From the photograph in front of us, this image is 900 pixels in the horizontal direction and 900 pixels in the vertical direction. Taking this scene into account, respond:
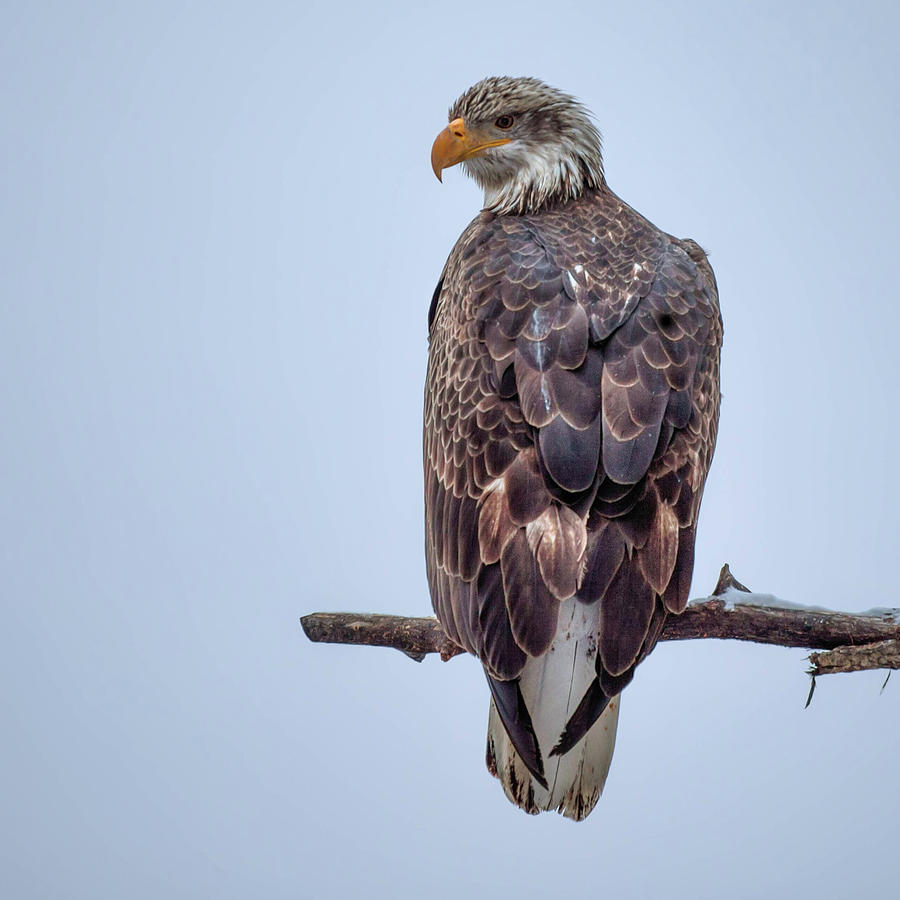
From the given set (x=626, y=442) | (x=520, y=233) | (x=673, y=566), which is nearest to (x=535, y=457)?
(x=626, y=442)

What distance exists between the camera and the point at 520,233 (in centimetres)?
376

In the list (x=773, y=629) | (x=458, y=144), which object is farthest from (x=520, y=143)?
(x=773, y=629)

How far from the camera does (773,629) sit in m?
3.50

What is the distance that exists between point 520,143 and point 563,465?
1.72 m

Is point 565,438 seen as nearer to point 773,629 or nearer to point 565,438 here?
point 565,438

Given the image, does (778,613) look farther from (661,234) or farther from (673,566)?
(661,234)

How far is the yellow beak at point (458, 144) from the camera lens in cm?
417

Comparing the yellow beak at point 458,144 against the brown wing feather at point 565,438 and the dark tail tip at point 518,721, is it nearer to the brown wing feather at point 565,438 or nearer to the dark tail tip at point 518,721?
the brown wing feather at point 565,438

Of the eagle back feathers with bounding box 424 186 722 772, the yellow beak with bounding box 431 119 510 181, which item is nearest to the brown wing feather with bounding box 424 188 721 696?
the eagle back feathers with bounding box 424 186 722 772

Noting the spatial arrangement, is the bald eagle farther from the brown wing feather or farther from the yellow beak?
the yellow beak

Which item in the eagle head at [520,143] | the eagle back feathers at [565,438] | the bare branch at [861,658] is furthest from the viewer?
the eagle head at [520,143]

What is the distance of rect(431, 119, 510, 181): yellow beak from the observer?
4168mm

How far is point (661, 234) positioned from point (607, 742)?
1.87m

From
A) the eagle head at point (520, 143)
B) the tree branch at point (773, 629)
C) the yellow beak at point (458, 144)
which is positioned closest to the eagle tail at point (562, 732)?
the tree branch at point (773, 629)
